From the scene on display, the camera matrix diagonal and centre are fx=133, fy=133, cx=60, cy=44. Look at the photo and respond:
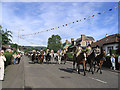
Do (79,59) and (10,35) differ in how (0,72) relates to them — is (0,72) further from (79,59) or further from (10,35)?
(10,35)

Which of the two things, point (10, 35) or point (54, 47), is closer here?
point (10, 35)

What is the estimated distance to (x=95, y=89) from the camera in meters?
6.14

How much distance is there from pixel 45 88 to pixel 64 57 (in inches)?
571

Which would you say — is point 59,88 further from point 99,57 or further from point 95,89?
point 99,57

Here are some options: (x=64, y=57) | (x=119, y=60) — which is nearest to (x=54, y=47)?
(x=64, y=57)

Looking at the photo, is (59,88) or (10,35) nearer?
(59,88)

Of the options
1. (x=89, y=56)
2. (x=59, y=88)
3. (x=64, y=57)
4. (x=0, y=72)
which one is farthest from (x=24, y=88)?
(x=64, y=57)

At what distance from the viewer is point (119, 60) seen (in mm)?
14172

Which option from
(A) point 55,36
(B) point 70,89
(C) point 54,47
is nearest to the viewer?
(B) point 70,89

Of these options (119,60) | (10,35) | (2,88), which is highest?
(10,35)

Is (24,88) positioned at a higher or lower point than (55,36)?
lower

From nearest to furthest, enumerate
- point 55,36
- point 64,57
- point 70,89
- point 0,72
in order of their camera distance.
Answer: point 70,89 < point 0,72 < point 64,57 < point 55,36

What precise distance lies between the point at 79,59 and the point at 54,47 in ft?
203

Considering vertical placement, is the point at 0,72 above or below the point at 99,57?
below
